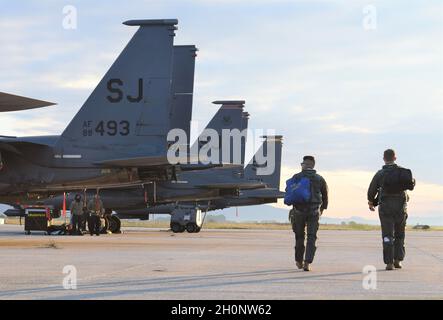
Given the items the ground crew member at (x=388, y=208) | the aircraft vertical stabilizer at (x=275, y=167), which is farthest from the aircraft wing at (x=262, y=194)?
the ground crew member at (x=388, y=208)

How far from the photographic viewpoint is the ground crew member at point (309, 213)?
12.7 meters

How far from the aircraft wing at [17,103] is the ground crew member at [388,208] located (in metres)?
9.69

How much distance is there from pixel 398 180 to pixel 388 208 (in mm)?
499

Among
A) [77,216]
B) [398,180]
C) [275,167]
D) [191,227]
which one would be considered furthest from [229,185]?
[398,180]

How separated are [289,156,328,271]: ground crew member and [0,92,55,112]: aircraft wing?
9.04 metres

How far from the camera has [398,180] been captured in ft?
42.6

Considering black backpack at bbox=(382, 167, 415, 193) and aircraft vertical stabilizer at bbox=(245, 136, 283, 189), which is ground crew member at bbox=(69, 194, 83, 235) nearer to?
black backpack at bbox=(382, 167, 415, 193)

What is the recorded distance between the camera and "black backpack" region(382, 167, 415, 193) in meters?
13.0

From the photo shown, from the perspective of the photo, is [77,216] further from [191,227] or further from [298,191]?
[298,191]

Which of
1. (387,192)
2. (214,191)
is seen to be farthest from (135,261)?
(214,191)

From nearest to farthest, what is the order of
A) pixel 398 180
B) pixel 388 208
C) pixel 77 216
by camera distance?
pixel 398 180
pixel 388 208
pixel 77 216

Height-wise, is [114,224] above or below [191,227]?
above
